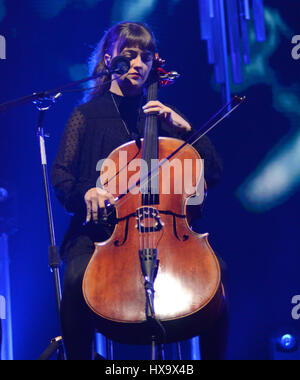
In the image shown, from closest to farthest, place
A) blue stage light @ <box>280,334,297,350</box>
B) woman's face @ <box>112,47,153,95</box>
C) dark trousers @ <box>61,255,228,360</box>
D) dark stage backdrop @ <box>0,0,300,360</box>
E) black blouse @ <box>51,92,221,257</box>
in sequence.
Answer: dark trousers @ <box>61,255,228,360</box>
black blouse @ <box>51,92,221,257</box>
woman's face @ <box>112,47,153,95</box>
blue stage light @ <box>280,334,297,350</box>
dark stage backdrop @ <box>0,0,300,360</box>

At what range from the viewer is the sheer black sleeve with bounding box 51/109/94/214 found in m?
2.02

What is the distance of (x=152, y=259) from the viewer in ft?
5.48

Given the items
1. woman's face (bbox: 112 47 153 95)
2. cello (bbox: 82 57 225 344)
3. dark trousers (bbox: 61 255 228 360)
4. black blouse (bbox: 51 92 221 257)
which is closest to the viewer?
cello (bbox: 82 57 225 344)

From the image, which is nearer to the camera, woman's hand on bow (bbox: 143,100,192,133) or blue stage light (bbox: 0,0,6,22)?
woman's hand on bow (bbox: 143,100,192,133)

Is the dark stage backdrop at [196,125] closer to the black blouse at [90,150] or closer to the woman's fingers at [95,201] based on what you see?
the black blouse at [90,150]

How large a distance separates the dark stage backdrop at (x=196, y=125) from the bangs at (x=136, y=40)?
88 centimetres

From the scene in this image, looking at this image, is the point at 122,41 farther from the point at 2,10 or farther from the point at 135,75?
the point at 2,10

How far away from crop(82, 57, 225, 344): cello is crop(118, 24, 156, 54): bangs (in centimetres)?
51

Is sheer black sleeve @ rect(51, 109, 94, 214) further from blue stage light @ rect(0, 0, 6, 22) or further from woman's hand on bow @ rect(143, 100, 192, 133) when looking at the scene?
blue stage light @ rect(0, 0, 6, 22)

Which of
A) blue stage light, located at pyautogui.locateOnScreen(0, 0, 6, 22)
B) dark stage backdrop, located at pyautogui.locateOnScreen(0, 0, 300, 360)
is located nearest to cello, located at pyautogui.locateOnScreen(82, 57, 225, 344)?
dark stage backdrop, located at pyautogui.locateOnScreen(0, 0, 300, 360)

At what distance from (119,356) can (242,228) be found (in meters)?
1.07

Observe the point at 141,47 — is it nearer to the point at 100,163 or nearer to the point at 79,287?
the point at 100,163

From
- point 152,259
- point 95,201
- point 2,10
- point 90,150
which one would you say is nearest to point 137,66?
point 90,150
